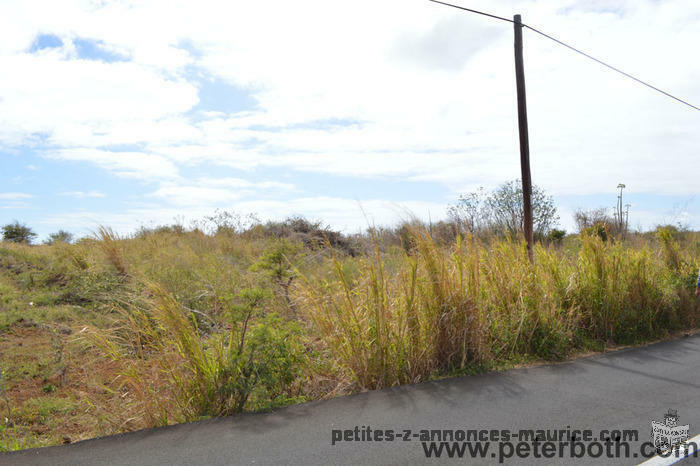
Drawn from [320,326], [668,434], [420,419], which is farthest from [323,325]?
[668,434]

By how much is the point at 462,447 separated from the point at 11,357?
7.78 metres

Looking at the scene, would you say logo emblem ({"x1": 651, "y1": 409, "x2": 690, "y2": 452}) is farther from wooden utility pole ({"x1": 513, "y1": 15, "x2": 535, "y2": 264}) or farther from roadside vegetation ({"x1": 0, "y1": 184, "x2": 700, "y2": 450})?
wooden utility pole ({"x1": 513, "y1": 15, "x2": 535, "y2": 264})

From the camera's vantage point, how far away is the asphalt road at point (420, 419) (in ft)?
12.4

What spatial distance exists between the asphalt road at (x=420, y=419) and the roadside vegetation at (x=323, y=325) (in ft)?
1.43

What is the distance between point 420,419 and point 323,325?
1.84 metres

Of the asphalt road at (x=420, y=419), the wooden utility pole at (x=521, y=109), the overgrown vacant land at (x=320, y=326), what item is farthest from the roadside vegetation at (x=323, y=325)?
the wooden utility pole at (x=521, y=109)

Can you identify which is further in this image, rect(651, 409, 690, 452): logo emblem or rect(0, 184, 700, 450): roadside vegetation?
rect(0, 184, 700, 450): roadside vegetation

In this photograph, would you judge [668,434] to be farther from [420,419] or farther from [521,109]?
[521,109]

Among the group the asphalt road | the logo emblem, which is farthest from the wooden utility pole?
the logo emblem

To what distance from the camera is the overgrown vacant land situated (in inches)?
196

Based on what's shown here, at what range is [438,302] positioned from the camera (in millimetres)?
6270

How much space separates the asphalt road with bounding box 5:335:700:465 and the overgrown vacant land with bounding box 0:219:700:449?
0.45m

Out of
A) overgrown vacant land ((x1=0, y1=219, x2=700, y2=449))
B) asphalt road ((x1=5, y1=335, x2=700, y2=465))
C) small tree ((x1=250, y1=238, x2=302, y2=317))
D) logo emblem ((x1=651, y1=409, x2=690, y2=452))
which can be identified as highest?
small tree ((x1=250, y1=238, x2=302, y2=317))

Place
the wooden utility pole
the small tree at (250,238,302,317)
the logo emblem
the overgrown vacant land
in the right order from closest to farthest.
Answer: the logo emblem
the overgrown vacant land
the small tree at (250,238,302,317)
the wooden utility pole
